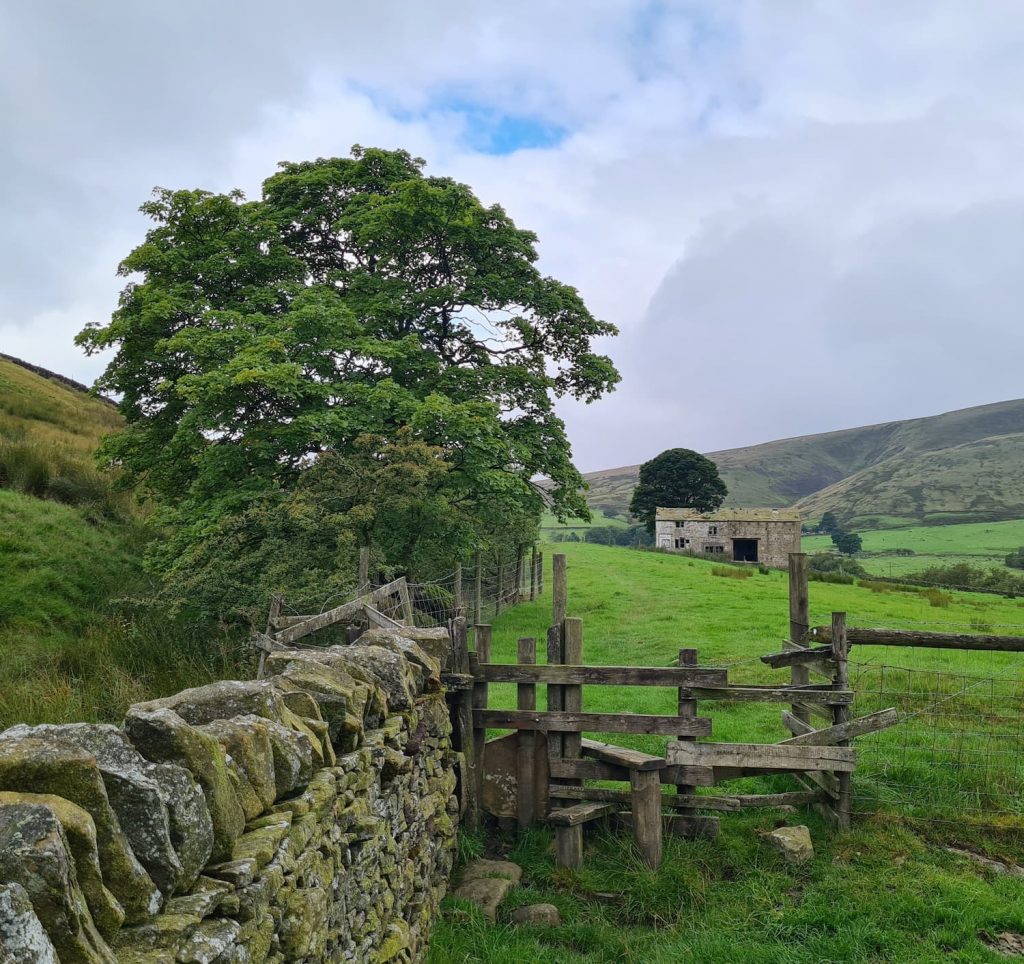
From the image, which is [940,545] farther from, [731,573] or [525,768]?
[525,768]

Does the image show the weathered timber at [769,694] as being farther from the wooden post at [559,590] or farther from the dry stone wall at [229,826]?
the dry stone wall at [229,826]

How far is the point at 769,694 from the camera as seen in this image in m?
7.96

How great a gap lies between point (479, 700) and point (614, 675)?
1.50 meters

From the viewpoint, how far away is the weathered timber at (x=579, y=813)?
7094 mm

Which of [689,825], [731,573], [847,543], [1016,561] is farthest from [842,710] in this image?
[847,543]

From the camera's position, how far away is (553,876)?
6980 millimetres

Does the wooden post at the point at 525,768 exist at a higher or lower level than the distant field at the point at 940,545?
higher

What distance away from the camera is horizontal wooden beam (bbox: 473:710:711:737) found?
7609mm

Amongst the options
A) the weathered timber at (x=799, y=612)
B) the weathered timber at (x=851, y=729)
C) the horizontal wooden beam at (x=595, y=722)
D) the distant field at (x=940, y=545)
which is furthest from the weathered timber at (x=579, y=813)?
the distant field at (x=940, y=545)

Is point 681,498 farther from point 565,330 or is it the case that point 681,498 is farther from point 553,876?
point 553,876

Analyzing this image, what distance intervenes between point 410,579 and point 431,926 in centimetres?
819

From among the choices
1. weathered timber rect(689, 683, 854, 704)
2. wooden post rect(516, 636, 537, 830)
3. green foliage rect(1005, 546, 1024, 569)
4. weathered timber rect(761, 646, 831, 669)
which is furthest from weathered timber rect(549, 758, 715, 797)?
green foliage rect(1005, 546, 1024, 569)

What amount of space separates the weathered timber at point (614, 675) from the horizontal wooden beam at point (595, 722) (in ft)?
1.12

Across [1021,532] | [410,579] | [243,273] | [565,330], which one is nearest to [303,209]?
[243,273]
